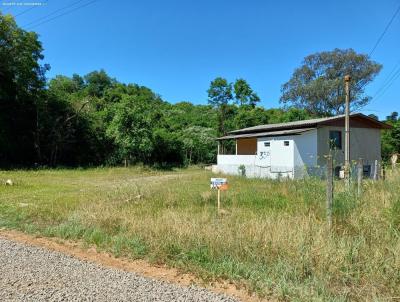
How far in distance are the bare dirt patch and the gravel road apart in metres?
0.18

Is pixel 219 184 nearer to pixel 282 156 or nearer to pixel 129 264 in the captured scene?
pixel 129 264

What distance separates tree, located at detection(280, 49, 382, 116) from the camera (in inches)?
1786

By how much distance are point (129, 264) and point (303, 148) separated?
17.1 meters

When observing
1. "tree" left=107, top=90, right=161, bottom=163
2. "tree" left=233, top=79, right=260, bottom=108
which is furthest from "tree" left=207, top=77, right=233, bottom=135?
"tree" left=107, top=90, right=161, bottom=163

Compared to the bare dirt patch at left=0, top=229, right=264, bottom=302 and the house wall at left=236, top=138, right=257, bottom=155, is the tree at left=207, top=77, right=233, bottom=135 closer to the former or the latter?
the house wall at left=236, top=138, right=257, bottom=155

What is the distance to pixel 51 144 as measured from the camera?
26656 millimetres

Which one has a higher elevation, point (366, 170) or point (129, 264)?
point (366, 170)

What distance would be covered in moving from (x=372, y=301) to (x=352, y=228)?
2.04 m

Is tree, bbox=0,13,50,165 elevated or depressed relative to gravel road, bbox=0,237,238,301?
elevated

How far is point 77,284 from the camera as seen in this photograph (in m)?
3.65

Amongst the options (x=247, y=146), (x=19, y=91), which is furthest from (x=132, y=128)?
(x=247, y=146)

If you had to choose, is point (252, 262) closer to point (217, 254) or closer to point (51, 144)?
point (217, 254)

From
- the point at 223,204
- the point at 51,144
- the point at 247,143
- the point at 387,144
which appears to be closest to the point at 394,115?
the point at 387,144

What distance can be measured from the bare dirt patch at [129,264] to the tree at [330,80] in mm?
44913
